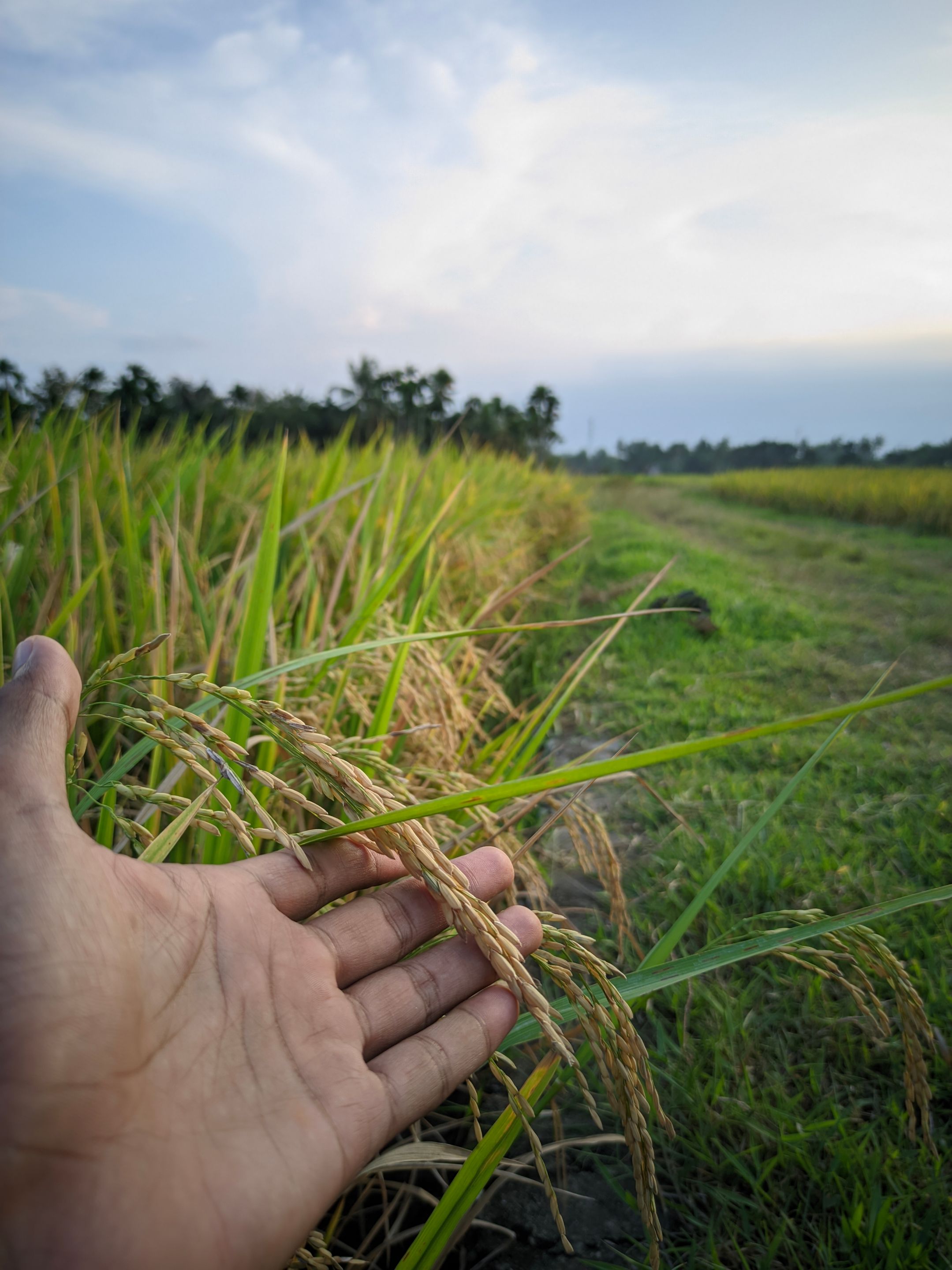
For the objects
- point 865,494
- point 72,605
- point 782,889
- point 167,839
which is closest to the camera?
point 167,839

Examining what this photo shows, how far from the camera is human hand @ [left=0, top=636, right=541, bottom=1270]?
2.11ft

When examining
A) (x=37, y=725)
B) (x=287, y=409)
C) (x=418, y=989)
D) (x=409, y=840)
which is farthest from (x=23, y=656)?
(x=287, y=409)

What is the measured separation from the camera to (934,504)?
1310cm

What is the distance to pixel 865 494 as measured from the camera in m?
15.2

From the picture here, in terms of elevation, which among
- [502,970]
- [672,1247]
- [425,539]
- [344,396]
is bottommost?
[672,1247]

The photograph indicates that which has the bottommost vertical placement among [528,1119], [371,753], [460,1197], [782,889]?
[782,889]

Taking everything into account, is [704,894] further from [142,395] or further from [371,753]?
[142,395]

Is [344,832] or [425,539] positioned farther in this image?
[425,539]

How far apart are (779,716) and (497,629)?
3.11 metres

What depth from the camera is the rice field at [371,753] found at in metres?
0.71

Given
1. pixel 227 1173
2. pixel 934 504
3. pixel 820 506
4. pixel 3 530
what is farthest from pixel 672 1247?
pixel 820 506

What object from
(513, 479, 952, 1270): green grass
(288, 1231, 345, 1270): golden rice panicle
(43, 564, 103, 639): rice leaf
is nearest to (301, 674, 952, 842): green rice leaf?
(288, 1231, 345, 1270): golden rice panicle

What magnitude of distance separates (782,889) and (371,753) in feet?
5.44

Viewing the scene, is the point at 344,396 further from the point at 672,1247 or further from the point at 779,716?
the point at 672,1247
